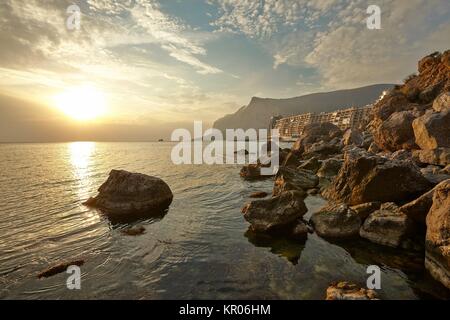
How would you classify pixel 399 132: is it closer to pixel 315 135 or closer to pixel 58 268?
pixel 58 268

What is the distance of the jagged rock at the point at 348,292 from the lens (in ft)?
22.1

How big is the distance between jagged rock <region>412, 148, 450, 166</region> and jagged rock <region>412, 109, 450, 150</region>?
0.90m

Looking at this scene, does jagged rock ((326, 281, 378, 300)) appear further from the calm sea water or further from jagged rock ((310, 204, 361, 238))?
jagged rock ((310, 204, 361, 238))

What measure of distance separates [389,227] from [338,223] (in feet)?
6.73

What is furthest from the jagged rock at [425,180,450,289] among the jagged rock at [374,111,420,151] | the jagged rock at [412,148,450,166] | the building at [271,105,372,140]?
the building at [271,105,372,140]

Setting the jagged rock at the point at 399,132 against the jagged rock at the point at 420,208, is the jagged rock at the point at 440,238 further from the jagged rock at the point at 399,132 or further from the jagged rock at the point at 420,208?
the jagged rock at the point at 399,132

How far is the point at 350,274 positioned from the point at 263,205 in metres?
5.39

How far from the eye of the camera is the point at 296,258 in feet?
32.6

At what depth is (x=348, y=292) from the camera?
7051mm

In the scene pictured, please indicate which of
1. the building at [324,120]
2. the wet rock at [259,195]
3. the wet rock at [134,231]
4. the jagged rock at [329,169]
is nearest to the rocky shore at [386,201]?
the jagged rock at [329,169]

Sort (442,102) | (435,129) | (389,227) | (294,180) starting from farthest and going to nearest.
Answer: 1. (442,102)
2. (294,180)
3. (435,129)
4. (389,227)

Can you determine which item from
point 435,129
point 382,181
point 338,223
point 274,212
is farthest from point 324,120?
point 274,212

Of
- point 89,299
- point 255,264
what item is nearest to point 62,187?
point 89,299
